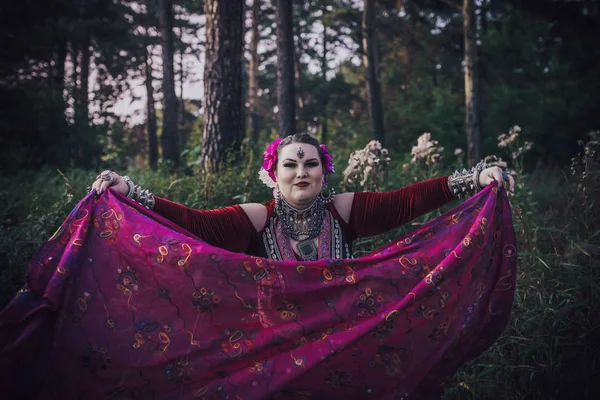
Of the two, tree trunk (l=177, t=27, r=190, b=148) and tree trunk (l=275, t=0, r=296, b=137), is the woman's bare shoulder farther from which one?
tree trunk (l=177, t=27, r=190, b=148)

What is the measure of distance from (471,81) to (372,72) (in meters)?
3.97

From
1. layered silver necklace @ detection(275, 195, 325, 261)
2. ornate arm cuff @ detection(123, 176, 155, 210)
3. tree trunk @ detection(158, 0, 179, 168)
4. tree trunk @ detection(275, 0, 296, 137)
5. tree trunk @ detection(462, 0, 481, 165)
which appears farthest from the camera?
tree trunk @ detection(158, 0, 179, 168)

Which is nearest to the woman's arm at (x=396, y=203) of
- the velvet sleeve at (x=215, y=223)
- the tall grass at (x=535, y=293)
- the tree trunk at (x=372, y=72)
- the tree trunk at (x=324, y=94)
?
the velvet sleeve at (x=215, y=223)

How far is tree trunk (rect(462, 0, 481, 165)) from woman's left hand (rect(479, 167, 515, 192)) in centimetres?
877

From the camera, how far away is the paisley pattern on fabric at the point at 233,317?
218 cm

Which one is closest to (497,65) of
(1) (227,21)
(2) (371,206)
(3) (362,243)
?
(1) (227,21)

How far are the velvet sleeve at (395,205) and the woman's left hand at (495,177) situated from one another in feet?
0.72

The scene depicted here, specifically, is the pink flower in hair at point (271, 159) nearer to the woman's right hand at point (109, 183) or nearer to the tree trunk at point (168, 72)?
the woman's right hand at point (109, 183)

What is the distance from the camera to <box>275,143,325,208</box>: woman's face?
8.98ft

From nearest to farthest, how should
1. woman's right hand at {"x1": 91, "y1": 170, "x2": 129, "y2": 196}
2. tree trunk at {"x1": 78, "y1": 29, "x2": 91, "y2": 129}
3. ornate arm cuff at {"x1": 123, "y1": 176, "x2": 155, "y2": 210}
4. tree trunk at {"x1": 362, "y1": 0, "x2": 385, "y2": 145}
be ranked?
woman's right hand at {"x1": 91, "y1": 170, "x2": 129, "y2": 196}
ornate arm cuff at {"x1": 123, "y1": 176, "x2": 155, "y2": 210}
tree trunk at {"x1": 78, "y1": 29, "x2": 91, "y2": 129}
tree trunk at {"x1": 362, "y1": 0, "x2": 385, "y2": 145}

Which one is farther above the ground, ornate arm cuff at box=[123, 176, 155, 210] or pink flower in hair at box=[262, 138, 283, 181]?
pink flower in hair at box=[262, 138, 283, 181]

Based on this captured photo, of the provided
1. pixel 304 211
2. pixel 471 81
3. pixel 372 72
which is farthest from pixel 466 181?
pixel 372 72

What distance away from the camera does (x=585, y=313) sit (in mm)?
3164

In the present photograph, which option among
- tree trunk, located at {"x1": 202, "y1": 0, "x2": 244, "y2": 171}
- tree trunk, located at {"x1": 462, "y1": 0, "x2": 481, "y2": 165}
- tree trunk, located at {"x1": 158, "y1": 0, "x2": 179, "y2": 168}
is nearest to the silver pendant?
tree trunk, located at {"x1": 202, "y1": 0, "x2": 244, "y2": 171}
